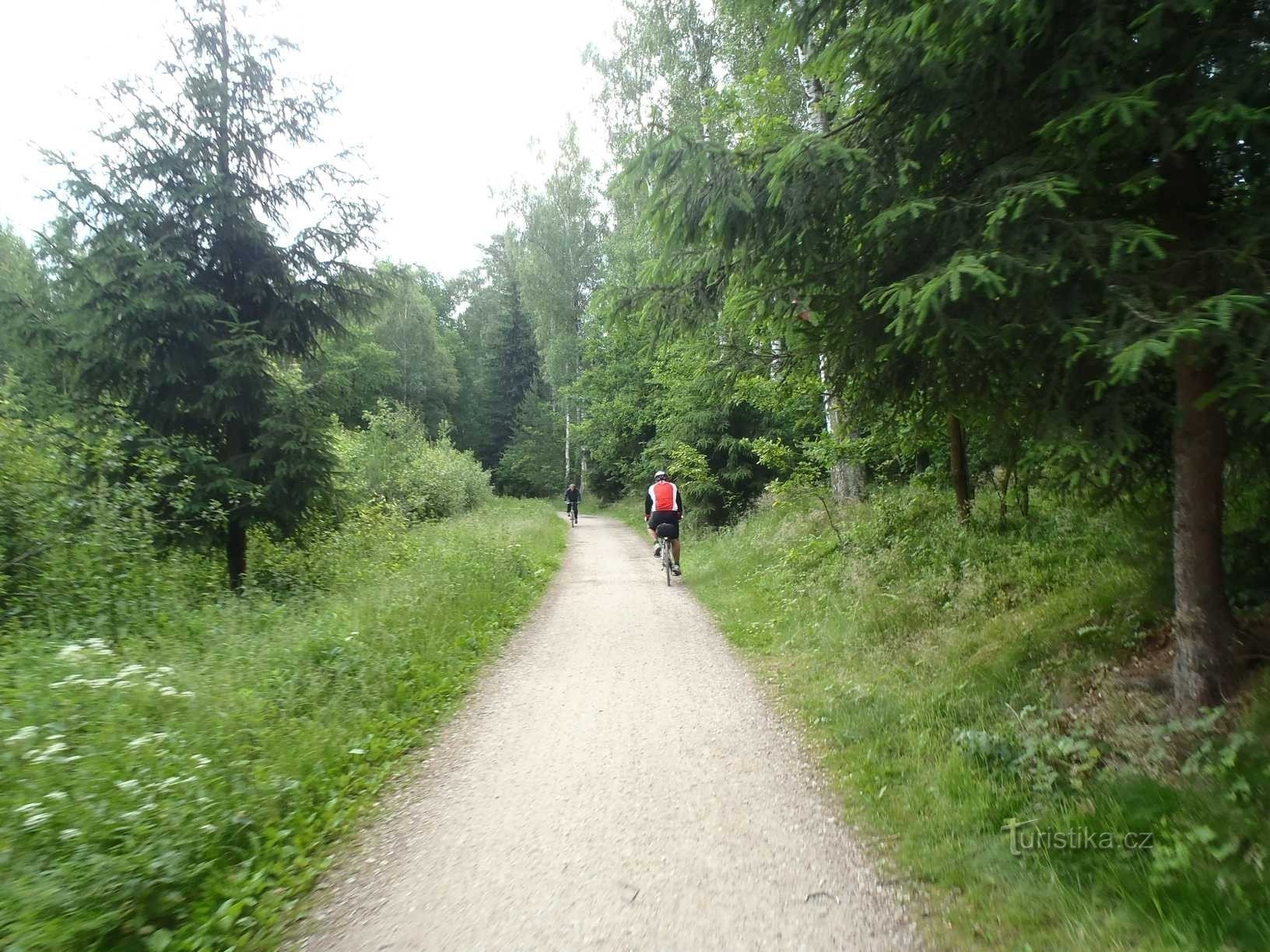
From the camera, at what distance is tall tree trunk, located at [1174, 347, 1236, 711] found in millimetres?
3674

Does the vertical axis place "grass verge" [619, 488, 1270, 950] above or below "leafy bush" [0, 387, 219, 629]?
below

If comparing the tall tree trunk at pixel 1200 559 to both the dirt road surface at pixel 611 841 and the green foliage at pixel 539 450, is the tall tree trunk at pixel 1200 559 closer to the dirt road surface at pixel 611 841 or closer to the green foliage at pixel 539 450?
the dirt road surface at pixel 611 841

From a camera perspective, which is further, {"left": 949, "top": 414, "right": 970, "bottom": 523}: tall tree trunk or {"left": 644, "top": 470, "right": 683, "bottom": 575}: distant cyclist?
{"left": 644, "top": 470, "right": 683, "bottom": 575}: distant cyclist

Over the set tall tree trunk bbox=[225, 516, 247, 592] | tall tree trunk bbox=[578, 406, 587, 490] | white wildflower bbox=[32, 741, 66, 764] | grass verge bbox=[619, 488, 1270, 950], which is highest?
tall tree trunk bbox=[578, 406, 587, 490]

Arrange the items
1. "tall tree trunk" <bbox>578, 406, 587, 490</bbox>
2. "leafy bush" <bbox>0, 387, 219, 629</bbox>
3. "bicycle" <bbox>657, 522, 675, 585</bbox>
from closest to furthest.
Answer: "leafy bush" <bbox>0, 387, 219, 629</bbox> → "bicycle" <bbox>657, 522, 675, 585</bbox> → "tall tree trunk" <bbox>578, 406, 587, 490</bbox>

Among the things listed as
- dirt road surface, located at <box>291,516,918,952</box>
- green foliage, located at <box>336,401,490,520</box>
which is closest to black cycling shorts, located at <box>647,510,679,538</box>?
dirt road surface, located at <box>291,516,918,952</box>

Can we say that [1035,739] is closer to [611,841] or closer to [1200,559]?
[1200,559]

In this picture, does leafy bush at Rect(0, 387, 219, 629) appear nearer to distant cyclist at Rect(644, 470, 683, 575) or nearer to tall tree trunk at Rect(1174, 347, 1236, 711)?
distant cyclist at Rect(644, 470, 683, 575)

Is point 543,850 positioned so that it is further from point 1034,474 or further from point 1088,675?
point 1034,474

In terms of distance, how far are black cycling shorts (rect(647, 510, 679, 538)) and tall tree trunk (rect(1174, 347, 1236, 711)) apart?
825 cm

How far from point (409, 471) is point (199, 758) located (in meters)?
18.6

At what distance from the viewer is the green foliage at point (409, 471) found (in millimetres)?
19609

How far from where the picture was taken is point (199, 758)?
3.66 m

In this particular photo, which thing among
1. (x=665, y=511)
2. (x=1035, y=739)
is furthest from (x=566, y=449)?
(x=1035, y=739)
